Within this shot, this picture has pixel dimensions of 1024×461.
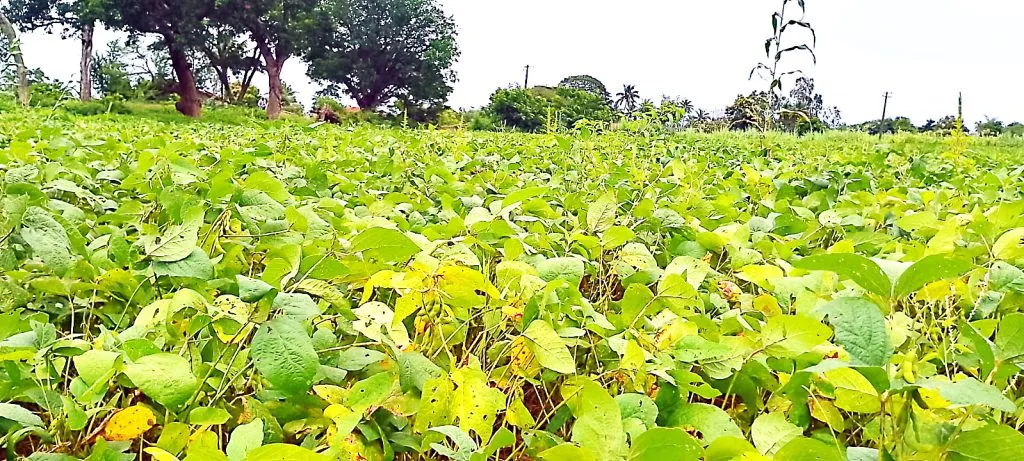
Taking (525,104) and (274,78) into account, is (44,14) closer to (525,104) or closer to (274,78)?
(274,78)

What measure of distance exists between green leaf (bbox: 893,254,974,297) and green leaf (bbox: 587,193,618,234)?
56 cm

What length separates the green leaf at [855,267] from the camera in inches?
23.2

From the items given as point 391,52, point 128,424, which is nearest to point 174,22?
point 391,52

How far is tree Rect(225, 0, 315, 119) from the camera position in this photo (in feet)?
75.6

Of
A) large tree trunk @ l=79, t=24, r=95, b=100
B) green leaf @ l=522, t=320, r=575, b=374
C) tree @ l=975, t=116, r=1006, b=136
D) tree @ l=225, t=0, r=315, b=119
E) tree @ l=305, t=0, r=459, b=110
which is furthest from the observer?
tree @ l=305, t=0, r=459, b=110

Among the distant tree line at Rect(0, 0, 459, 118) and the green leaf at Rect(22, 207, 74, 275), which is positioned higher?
the distant tree line at Rect(0, 0, 459, 118)

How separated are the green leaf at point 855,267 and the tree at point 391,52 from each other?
29.0 m

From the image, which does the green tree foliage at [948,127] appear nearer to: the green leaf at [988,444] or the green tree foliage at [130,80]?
the green leaf at [988,444]

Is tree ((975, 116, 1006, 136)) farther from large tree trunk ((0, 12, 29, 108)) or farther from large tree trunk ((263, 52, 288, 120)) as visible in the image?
large tree trunk ((263, 52, 288, 120))

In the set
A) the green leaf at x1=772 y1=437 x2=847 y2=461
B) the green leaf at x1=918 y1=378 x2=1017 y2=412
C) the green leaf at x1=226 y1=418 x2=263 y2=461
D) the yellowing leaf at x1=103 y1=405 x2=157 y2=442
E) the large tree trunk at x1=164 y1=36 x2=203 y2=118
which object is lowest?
the yellowing leaf at x1=103 y1=405 x2=157 y2=442

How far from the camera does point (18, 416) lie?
0.58 m

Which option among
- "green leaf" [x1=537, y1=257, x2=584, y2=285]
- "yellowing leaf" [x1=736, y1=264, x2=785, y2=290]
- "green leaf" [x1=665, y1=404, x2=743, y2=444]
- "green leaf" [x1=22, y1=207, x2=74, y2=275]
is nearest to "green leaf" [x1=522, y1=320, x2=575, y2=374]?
"green leaf" [x1=665, y1=404, x2=743, y2=444]

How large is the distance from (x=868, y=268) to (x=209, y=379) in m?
0.60

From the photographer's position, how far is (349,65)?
29781mm
